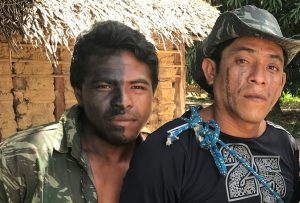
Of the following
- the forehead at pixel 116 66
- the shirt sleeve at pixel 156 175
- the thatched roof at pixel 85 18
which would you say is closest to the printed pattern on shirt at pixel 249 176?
the shirt sleeve at pixel 156 175

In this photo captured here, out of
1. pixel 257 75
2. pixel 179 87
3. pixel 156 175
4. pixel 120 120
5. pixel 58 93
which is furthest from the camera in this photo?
pixel 179 87

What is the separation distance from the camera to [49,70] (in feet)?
16.2

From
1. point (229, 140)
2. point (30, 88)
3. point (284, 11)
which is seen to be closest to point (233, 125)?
point (229, 140)

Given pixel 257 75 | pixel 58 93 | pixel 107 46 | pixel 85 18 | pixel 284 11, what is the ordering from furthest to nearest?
pixel 284 11 < pixel 58 93 < pixel 85 18 < pixel 107 46 < pixel 257 75

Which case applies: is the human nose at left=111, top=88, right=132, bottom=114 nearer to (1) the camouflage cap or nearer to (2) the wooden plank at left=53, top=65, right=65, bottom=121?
(1) the camouflage cap

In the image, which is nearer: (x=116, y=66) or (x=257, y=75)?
(x=257, y=75)

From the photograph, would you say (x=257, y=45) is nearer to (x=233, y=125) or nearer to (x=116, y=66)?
(x=233, y=125)

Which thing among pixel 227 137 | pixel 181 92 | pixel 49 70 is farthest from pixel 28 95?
pixel 227 137

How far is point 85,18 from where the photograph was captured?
14.8ft

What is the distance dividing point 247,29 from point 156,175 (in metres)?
0.68

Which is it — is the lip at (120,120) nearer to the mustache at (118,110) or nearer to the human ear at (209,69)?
the mustache at (118,110)

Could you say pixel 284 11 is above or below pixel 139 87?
above

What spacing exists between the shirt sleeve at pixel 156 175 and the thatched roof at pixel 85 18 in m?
2.67

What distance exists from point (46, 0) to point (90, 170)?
114 inches
